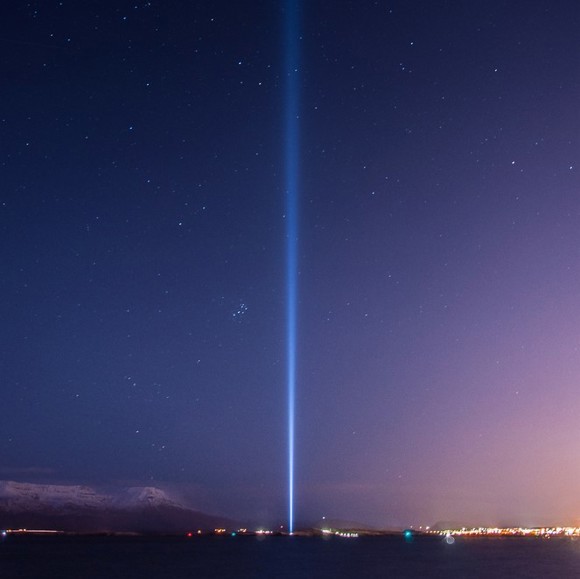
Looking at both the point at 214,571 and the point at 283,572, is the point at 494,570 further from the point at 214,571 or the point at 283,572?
the point at 214,571

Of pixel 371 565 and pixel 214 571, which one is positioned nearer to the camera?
pixel 214 571

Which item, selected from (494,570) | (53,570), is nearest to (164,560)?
(53,570)

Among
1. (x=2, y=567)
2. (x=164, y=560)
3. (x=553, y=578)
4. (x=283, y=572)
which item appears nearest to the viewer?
(x=553, y=578)

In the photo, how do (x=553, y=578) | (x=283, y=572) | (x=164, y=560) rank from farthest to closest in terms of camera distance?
1. (x=164, y=560)
2. (x=283, y=572)
3. (x=553, y=578)

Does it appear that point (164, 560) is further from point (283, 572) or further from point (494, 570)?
point (494, 570)

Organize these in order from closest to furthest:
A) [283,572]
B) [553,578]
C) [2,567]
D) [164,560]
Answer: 1. [553,578]
2. [283,572]
3. [2,567]
4. [164,560]

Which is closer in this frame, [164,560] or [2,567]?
[2,567]

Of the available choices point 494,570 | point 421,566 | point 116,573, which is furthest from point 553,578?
point 116,573

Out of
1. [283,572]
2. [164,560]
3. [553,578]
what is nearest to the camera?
[553,578]
